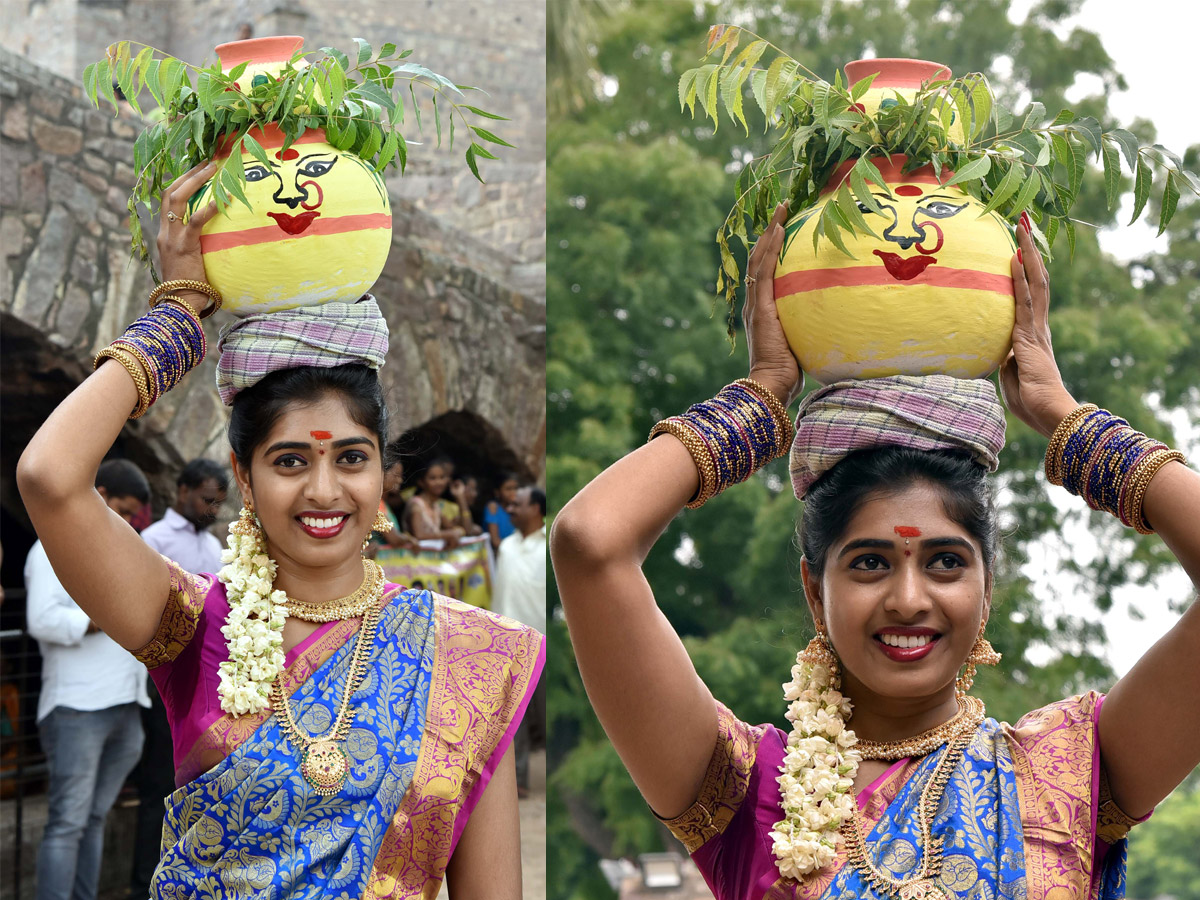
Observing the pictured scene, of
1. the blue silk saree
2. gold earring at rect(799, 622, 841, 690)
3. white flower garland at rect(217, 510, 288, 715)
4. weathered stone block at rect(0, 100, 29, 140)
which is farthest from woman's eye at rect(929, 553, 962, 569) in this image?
weathered stone block at rect(0, 100, 29, 140)

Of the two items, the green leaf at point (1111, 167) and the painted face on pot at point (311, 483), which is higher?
the green leaf at point (1111, 167)

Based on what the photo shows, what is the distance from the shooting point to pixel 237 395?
2.55m

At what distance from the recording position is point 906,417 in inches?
76.8

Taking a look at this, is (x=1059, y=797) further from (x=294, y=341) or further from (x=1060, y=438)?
(x=294, y=341)

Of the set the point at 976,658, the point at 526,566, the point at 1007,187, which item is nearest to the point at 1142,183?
the point at 1007,187

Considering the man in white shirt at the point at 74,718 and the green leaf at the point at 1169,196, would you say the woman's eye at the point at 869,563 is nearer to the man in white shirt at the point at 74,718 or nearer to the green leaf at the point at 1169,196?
the green leaf at the point at 1169,196

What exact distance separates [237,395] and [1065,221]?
62.5 inches

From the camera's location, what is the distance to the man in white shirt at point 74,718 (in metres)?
5.18

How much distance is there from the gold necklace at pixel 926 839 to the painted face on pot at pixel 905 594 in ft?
0.36

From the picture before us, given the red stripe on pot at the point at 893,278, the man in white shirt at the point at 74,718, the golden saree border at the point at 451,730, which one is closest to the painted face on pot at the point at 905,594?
the red stripe on pot at the point at 893,278

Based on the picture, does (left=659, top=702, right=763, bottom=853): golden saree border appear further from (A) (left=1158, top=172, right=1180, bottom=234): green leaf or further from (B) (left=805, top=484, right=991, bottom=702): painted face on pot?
(A) (left=1158, top=172, right=1180, bottom=234): green leaf

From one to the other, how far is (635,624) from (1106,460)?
74 cm

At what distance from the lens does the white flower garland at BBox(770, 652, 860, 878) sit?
1938mm

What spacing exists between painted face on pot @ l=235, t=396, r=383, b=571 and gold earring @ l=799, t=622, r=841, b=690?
92 centimetres
